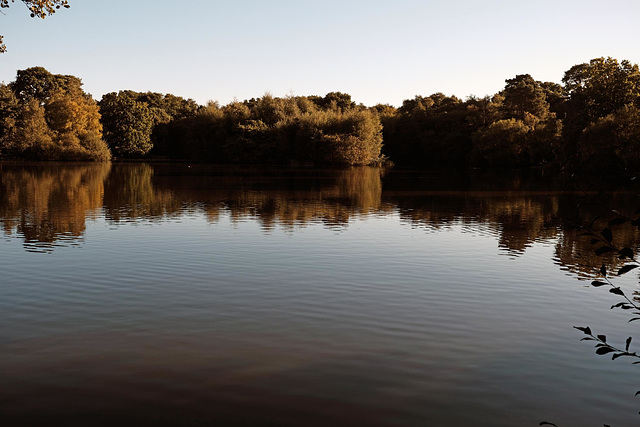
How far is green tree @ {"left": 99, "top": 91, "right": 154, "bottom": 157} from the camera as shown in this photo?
104 m

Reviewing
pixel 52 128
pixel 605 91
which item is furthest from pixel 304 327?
pixel 52 128

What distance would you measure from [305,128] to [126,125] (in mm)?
33860

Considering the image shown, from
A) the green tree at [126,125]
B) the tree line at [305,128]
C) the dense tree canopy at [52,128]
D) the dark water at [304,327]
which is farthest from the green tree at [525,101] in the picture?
the dark water at [304,327]

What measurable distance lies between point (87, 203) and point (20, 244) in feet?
44.9

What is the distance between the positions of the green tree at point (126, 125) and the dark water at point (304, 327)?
8482 cm

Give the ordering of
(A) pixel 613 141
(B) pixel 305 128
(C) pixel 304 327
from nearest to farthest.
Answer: (C) pixel 304 327
(A) pixel 613 141
(B) pixel 305 128

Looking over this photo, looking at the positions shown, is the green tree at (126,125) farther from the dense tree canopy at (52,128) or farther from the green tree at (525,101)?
the green tree at (525,101)

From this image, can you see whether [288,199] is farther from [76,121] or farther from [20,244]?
[76,121]

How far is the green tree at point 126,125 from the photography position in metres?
104

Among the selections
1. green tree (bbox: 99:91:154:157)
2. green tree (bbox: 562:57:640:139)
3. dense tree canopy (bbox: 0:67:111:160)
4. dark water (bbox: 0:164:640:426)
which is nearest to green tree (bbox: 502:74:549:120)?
green tree (bbox: 562:57:640:139)

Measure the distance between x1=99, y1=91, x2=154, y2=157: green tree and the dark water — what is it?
84.8 meters

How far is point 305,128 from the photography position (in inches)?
3718

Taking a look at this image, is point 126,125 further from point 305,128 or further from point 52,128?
point 305,128

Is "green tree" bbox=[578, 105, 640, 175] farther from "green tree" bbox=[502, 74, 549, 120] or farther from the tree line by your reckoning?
"green tree" bbox=[502, 74, 549, 120]
